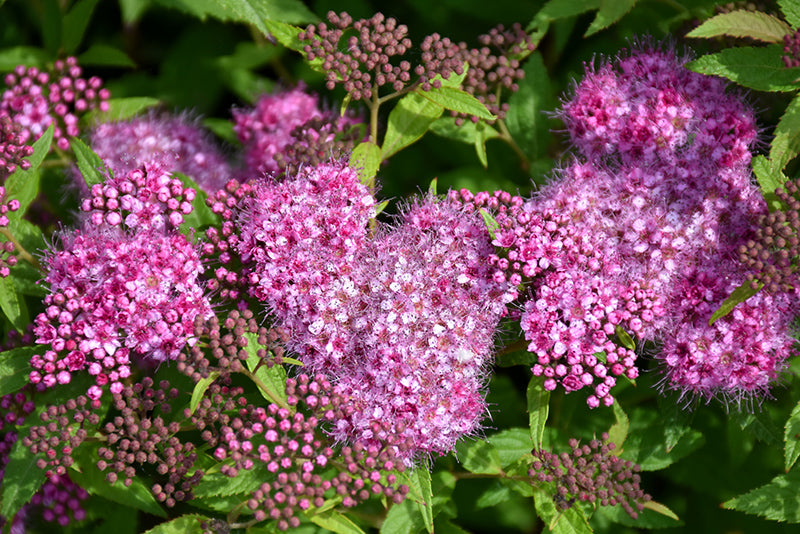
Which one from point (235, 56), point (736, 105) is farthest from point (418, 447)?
point (235, 56)

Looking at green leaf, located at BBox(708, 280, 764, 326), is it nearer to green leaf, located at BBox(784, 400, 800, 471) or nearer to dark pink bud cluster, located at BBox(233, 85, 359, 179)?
green leaf, located at BBox(784, 400, 800, 471)

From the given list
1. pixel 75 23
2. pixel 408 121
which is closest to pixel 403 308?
pixel 408 121

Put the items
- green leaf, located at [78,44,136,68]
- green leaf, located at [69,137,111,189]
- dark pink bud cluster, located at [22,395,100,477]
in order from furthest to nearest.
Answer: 1. green leaf, located at [78,44,136,68]
2. green leaf, located at [69,137,111,189]
3. dark pink bud cluster, located at [22,395,100,477]

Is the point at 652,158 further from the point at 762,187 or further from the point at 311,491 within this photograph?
the point at 311,491

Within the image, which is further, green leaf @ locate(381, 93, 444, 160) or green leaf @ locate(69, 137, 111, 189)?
green leaf @ locate(381, 93, 444, 160)

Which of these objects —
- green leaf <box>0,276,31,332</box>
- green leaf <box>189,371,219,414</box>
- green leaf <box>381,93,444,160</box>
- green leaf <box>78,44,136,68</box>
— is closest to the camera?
green leaf <box>189,371,219,414</box>

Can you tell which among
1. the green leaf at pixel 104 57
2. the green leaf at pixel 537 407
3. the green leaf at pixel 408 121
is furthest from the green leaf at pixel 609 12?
the green leaf at pixel 104 57

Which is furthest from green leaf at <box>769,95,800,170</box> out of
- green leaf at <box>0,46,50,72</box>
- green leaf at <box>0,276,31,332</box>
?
green leaf at <box>0,46,50,72</box>

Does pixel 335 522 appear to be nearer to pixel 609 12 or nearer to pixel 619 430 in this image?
pixel 619 430
